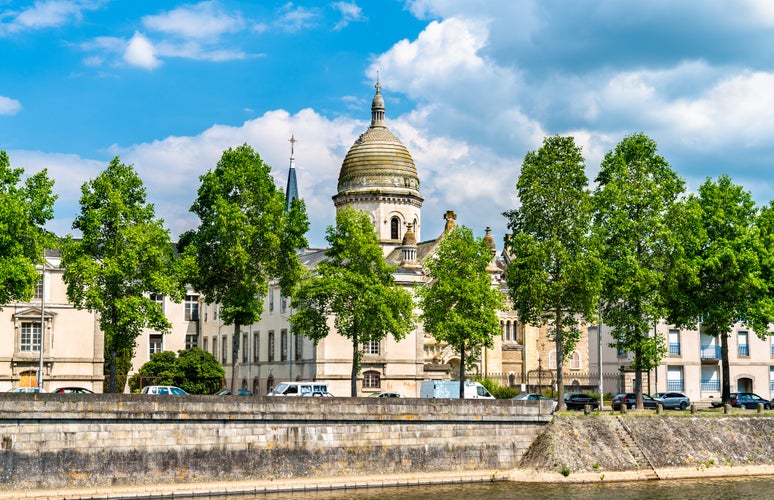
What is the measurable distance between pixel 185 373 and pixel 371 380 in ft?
43.3

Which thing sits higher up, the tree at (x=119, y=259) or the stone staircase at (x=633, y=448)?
the tree at (x=119, y=259)

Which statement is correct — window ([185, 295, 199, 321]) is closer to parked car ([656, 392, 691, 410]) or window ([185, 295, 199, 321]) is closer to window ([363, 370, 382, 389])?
window ([363, 370, 382, 389])

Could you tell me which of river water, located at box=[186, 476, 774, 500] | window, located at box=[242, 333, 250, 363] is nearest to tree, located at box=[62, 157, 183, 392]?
river water, located at box=[186, 476, 774, 500]

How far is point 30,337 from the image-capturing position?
214 feet

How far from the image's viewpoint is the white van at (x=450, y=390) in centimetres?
5956

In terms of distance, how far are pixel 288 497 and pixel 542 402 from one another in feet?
48.6

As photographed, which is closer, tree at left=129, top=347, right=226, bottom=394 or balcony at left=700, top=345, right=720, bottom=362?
tree at left=129, top=347, right=226, bottom=394

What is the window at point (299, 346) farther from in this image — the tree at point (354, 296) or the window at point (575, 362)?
the window at point (575, 362)

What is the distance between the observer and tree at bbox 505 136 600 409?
173 feet

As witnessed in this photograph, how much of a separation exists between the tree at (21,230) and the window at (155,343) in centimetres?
3372

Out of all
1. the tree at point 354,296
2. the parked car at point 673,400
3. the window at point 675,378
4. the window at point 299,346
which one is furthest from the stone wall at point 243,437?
the window at point 299,346

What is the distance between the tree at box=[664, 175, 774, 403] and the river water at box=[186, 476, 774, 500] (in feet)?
43.4

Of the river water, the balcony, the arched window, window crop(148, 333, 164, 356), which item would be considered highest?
the arched window

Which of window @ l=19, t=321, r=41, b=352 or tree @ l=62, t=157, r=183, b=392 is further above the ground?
tree @ l=62, t=157, r=183, b=392
